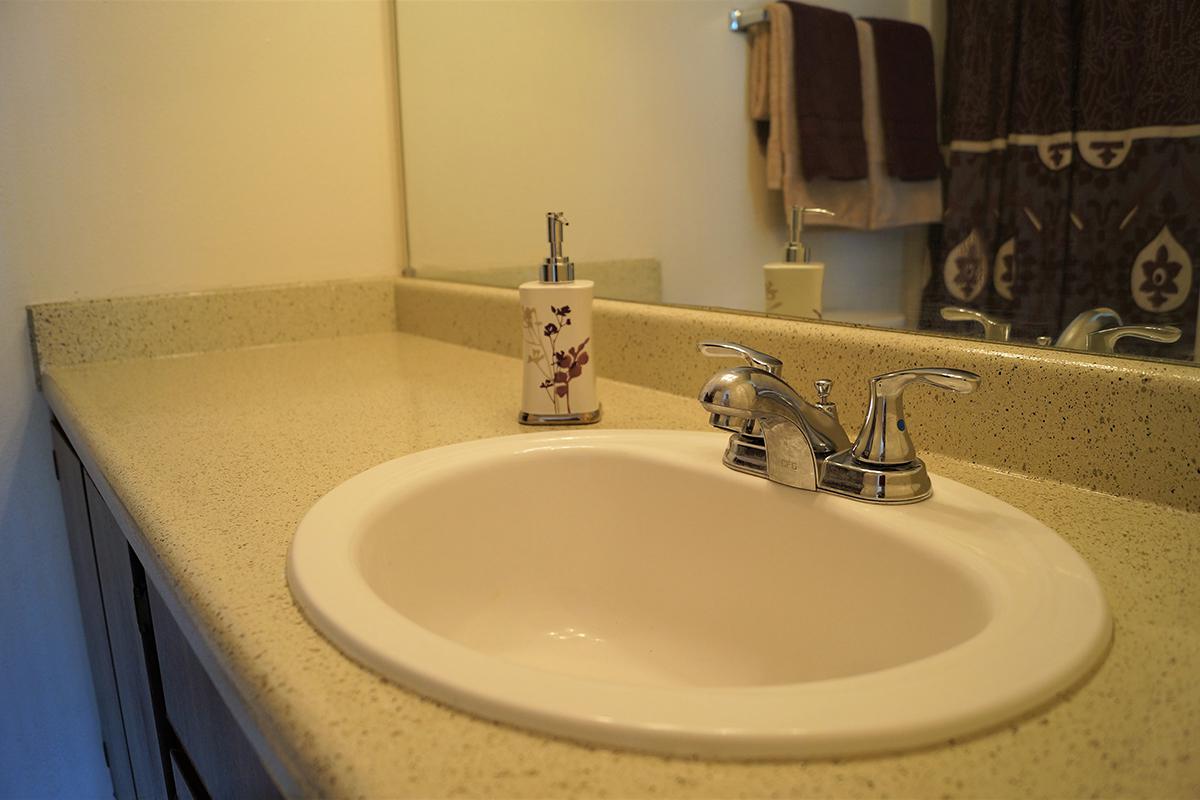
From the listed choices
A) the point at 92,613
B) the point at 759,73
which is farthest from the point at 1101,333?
the point at 92,613

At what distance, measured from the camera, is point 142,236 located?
1.26 m

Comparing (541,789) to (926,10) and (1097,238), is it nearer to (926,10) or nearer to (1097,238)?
(1097,238)

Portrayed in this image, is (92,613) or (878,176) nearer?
(878,176)

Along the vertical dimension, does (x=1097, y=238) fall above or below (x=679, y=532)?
above

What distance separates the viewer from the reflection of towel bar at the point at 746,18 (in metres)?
0.88

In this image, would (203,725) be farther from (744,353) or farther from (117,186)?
(117,186)

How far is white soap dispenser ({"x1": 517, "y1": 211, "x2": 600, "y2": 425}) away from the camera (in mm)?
812

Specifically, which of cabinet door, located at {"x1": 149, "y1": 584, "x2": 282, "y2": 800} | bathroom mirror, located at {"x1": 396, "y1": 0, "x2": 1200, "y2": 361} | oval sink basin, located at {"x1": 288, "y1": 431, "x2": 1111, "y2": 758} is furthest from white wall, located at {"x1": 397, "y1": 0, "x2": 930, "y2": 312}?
cabinet door, located at {"x1": 149, "y1": 584, "x2": 282, "y2": 800}

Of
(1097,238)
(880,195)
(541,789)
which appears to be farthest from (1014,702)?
(880,195)

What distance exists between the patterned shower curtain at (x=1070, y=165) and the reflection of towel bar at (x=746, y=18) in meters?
0.24

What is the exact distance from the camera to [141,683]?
836 millimetres

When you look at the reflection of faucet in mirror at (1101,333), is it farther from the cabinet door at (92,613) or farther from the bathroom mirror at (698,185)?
the cabinet door at (92,613)

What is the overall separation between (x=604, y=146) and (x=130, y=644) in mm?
845

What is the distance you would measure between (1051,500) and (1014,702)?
0.29m
